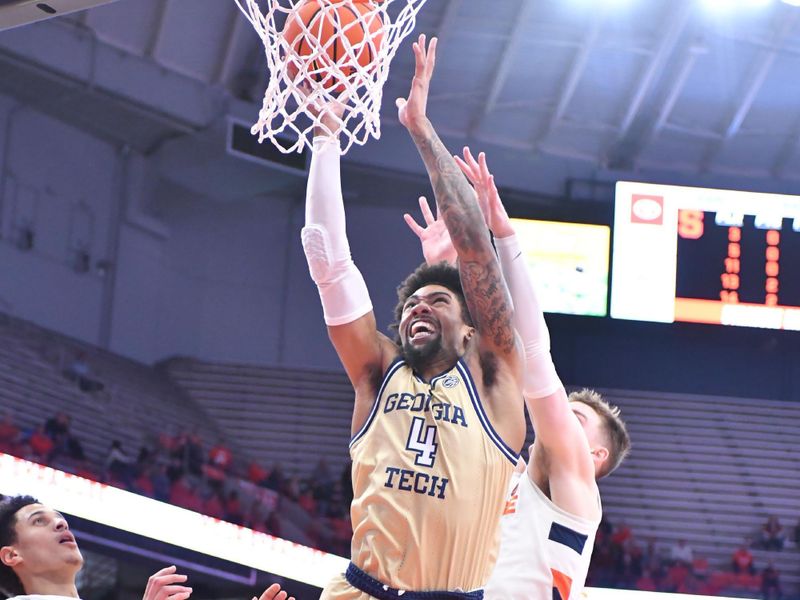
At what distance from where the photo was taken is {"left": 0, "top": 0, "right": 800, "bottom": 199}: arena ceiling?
15.3 metres

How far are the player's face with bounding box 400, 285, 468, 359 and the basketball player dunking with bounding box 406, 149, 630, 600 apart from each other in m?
0.31

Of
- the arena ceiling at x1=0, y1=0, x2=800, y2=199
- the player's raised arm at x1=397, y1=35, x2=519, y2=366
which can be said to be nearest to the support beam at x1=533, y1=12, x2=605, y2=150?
the arena ceiling at x1=0, y1=0, x2=800, y2=199

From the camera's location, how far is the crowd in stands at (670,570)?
45.1 feet

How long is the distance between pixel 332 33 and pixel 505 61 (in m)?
13.0

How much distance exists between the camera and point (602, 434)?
14.2 ft

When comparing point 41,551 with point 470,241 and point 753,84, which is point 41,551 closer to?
point 470,241

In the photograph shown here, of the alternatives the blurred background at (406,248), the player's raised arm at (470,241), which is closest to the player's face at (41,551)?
the player's raised arm at (470,241)

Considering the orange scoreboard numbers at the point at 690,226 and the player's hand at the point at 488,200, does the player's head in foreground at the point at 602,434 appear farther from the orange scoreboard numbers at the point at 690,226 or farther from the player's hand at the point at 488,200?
the orange scoreboard numbers at the point at 690,226

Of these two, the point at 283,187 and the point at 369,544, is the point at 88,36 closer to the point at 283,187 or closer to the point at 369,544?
the point at 283,187

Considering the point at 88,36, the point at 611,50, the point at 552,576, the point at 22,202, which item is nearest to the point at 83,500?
the point at 552,576

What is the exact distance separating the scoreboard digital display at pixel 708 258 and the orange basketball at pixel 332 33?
10.1m

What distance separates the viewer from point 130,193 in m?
16.2

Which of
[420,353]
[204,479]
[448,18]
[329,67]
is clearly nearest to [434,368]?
[420,353]

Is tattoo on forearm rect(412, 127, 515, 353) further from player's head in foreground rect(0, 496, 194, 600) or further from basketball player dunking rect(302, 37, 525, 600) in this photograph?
player's head in foreground rect(0, 496, 194, 600)
